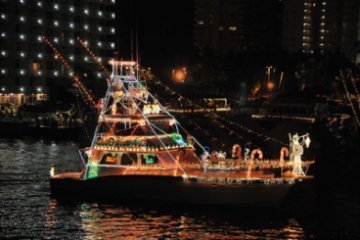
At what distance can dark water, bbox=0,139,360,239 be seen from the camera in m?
31.7

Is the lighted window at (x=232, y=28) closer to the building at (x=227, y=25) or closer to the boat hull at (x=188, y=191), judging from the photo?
the building at (x=227, y=25)

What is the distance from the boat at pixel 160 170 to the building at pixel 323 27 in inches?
5172

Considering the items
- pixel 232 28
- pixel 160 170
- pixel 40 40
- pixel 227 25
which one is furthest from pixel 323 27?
pixel 160 170

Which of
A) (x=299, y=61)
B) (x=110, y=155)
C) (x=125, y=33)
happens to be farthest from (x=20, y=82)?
(x=110, y=155)

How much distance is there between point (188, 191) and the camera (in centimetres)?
3644

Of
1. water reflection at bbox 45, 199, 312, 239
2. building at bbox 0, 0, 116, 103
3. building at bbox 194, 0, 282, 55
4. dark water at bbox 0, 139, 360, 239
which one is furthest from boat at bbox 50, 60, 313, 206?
building at bbox 194, 0, 282, 55

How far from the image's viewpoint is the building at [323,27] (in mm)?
165375

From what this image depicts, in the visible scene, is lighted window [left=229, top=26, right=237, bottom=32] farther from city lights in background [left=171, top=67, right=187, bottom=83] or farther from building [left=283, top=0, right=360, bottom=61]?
city lights in background [left=171, top=67, right=187, bottom=83]

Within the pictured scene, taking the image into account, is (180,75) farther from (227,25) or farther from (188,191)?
(188,191)

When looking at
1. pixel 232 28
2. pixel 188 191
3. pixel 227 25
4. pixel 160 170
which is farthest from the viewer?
pixel 227 25

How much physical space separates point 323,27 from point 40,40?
8019 cm

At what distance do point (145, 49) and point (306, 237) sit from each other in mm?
106311

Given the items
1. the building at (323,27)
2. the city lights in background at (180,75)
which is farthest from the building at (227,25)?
the city lights in background at (180,75)

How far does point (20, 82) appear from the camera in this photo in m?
115
